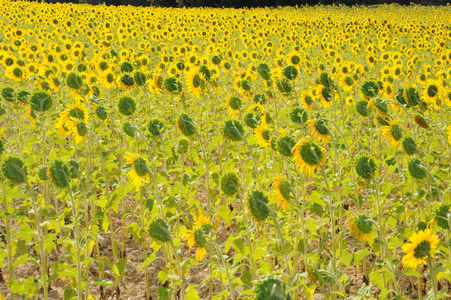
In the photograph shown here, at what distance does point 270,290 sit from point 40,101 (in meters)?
2.96

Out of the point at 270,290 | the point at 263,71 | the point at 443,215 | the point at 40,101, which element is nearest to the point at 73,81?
the point at 40,101

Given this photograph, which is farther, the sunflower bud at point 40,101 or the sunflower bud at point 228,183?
the sunflower bud at point 40,101

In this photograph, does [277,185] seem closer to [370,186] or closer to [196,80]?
[370,186]

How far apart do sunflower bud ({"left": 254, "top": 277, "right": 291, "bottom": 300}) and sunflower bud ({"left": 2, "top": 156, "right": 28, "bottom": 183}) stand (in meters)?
1.79

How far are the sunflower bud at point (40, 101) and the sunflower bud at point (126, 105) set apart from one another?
1.62 feet

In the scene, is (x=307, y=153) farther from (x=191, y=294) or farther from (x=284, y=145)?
(x=191, y=294)

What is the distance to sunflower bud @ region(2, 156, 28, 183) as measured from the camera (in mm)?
2629

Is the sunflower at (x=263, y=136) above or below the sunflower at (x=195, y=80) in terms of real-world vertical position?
below

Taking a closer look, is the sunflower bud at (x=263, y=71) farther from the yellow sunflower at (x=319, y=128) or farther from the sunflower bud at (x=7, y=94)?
the sunflower bud at (x=7, y=94)

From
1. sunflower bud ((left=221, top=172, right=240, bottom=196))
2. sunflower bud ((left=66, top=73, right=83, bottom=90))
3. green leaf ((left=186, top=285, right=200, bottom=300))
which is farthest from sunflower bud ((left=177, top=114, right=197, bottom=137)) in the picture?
sunflower bud ((left=66, top=73, right=83, bottom=90))

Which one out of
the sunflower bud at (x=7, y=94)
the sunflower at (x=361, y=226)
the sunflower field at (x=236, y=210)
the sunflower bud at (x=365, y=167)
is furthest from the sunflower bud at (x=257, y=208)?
the sunflower bud at (x=7, y=94)

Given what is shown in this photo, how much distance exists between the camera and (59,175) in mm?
2627

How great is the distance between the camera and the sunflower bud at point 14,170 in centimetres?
263

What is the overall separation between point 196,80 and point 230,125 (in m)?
1.56
